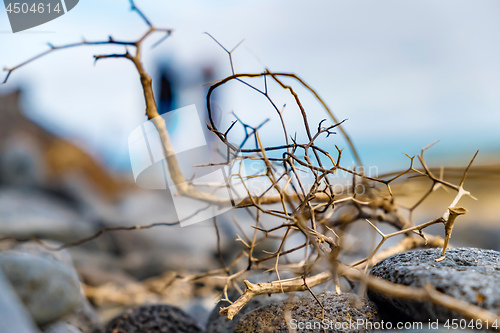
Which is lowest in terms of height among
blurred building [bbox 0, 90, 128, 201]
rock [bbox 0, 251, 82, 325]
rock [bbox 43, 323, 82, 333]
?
blurred building [bbox 0, 90, 128, 201]

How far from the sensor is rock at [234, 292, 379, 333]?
0.68 metres

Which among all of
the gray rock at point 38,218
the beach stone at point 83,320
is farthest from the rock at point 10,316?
the gray rock at point 38,218

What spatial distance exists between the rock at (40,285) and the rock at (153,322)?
14 cm

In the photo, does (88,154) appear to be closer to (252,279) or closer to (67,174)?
(67,174)

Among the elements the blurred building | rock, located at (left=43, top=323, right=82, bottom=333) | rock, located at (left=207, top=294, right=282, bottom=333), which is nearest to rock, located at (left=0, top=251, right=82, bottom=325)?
rock, located at (left=43, top=323, right=82, bottom=333)

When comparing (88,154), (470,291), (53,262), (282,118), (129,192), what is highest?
(282,118)

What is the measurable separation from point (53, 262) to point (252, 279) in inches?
21.8

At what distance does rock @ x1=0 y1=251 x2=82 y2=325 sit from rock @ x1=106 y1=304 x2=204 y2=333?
0.14 meters

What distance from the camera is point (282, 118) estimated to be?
0.67m

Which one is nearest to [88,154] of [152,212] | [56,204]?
[56,204]

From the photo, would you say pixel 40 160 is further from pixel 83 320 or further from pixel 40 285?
pixel 40 285

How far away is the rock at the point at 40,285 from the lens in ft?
3.13

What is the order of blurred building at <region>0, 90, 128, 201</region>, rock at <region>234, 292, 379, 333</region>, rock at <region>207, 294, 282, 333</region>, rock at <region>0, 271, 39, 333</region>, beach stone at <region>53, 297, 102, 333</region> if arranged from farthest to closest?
blurred building at <region>0, 90, 128, 201</region> → beach stone at <region>53, 297, 102, 333</region> → rock at <region>207, 294, 282, 333</region> → rock at <region>234, 292, 379, 333</region> → rock at <region>0, 271, 39, 333</region>

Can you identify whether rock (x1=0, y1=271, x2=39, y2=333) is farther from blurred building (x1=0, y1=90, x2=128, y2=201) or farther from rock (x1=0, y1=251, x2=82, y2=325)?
blurred building (x1=0, y1=90, x2=128, y2=201)
